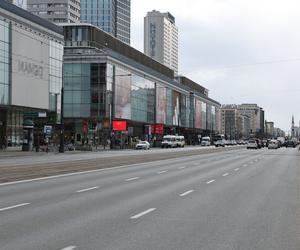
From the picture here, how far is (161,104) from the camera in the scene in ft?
469

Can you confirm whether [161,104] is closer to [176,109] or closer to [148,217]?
[176,109]

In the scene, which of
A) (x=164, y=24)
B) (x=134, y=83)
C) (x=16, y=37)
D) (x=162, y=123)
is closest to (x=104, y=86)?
(x=134, y=83)

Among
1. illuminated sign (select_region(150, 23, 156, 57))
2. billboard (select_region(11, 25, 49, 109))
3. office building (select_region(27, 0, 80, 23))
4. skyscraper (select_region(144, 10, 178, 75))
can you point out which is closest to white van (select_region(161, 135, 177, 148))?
billboard (select_region(11, 25, 49, 109))

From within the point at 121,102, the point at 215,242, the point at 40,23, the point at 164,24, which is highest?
the point at 164,24

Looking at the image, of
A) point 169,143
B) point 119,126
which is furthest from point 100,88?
point 169,143

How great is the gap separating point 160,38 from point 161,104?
99.8 ft

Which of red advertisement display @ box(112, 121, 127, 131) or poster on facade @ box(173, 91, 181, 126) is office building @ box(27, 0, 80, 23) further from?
red advertisement display @ box(112, 121, 127, 131)

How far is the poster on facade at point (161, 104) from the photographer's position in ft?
455

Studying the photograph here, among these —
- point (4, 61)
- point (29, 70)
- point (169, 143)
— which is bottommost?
point (169, 143)

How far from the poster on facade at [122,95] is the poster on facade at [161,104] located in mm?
23986

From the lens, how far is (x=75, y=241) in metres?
8.86

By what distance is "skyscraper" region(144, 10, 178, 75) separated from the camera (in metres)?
159

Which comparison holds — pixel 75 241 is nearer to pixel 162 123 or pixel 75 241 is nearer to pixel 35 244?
pixel 35 244

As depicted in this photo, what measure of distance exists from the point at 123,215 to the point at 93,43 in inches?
3810
